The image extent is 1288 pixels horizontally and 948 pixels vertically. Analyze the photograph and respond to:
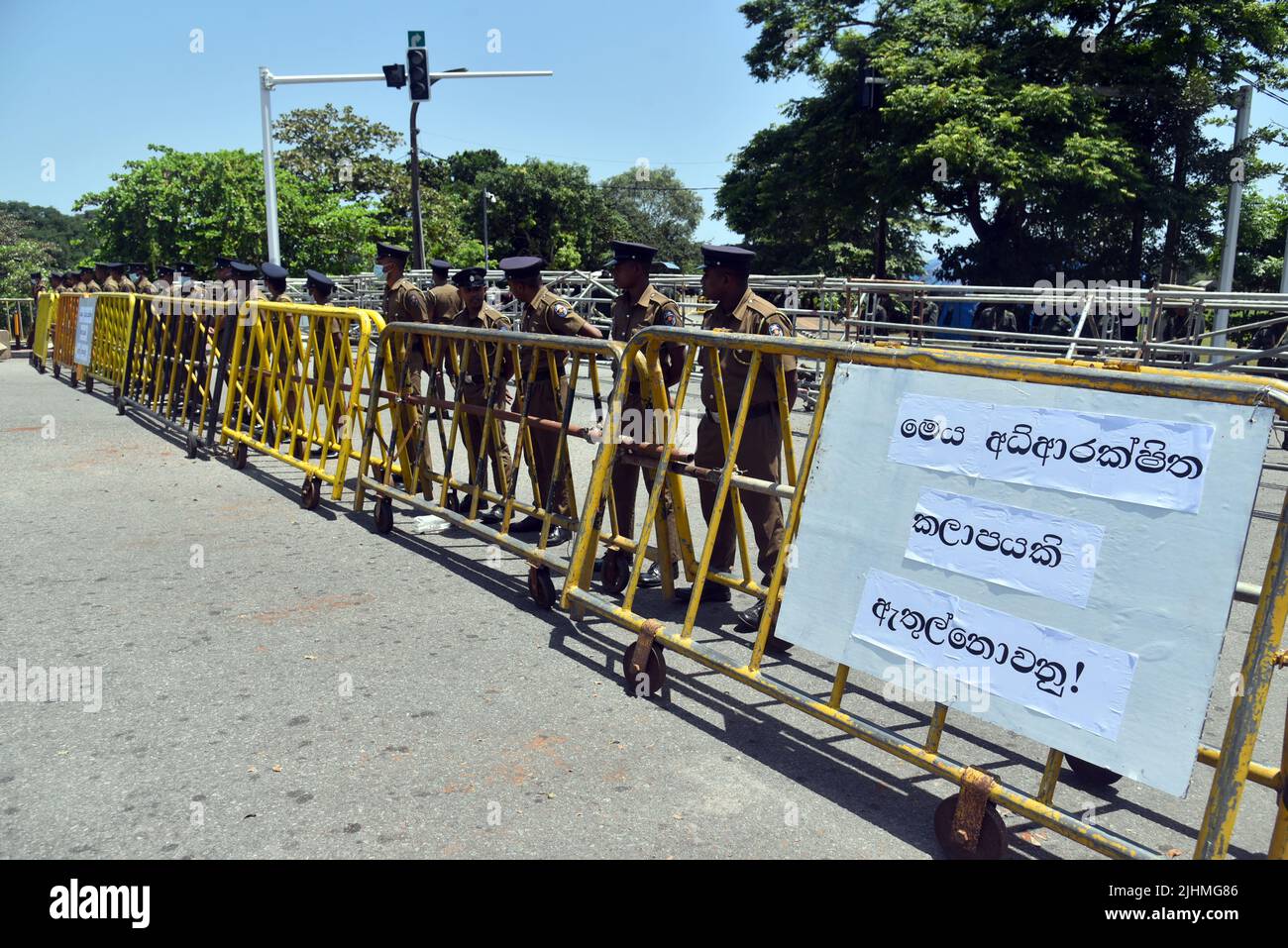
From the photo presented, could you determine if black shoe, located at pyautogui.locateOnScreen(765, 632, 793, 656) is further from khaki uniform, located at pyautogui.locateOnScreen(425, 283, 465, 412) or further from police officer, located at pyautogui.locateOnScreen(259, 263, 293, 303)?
police officer, located at pyautogui.locateOnScreen(259, 263, 293, 303)

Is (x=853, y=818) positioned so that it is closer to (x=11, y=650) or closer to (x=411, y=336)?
(x=11, y=650)

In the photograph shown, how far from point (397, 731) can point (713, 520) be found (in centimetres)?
159

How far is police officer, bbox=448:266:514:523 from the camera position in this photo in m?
6.25

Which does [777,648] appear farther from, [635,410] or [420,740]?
[420,740]

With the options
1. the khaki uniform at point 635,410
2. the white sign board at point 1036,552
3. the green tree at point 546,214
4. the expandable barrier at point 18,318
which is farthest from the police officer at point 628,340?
the green tree at point 546,214

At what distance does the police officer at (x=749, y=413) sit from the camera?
16.8 feet

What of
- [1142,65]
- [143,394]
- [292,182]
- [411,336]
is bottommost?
[143,394]

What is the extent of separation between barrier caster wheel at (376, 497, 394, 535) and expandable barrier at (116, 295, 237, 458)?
3.60 meters

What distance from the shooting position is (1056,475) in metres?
3.03

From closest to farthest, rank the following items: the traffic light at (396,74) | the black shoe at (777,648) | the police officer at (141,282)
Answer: the black shoe at (777,648) < the police officer at (141,282) < the traffic light at (396,74)

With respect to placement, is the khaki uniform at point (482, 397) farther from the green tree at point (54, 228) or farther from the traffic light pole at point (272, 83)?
the green tree at point (54, 228)

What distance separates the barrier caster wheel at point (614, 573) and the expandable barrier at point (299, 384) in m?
2.59
